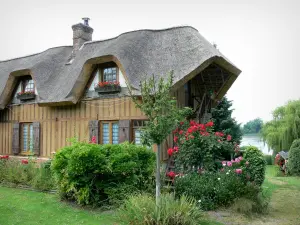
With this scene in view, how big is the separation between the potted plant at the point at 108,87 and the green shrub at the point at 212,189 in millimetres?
4853

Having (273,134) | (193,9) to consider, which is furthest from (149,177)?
(273,134)

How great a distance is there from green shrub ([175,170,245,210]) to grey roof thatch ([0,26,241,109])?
357 cm

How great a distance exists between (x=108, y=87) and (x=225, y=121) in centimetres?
933

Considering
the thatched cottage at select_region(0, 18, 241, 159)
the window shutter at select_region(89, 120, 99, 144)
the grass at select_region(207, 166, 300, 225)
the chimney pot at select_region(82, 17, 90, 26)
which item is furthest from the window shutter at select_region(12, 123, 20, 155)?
the grass at select_region(207, 166, 300, 225)

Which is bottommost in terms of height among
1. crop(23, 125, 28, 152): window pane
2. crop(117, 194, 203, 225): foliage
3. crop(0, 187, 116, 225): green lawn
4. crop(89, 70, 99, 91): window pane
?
crop(0, 187, 116, 225): green lawn

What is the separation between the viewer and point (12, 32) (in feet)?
58.7

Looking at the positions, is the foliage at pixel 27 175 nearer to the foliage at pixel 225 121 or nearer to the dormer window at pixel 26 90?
the dormer window at pixel 26 90

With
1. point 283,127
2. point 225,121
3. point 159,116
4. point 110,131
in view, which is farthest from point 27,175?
point 283,127

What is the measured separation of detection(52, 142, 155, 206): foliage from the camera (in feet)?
25.7

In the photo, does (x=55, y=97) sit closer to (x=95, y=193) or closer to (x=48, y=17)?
(x=48, y=17)

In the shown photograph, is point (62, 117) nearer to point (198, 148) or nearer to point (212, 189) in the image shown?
point (198, 148)

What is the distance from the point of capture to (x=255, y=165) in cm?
933

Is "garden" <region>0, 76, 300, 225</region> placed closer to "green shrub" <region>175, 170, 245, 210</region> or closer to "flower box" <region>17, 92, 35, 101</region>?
"green shrub" <region>175, 170, 245, 210</region>

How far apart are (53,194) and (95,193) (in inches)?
84.2
